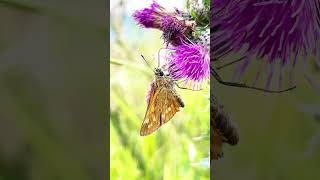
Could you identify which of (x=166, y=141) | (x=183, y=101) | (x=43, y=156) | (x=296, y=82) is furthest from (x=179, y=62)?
(x=43, y=156)

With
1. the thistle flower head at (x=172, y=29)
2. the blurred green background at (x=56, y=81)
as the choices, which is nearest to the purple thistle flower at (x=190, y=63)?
the thistle flower head at (x=172, y=29)

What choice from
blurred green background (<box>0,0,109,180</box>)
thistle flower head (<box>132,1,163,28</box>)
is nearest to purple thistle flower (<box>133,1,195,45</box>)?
thistle flower head (<box>132,1,163,28</box>)

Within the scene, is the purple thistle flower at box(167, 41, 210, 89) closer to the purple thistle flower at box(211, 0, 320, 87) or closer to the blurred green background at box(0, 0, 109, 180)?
the purple thistle flower at box(211, 0, 320, 87)

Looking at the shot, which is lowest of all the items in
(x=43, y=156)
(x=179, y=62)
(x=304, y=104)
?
(x=43, y=156)

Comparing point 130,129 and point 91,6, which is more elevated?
point 91,6

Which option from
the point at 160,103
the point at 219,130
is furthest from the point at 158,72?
the point at 219,130

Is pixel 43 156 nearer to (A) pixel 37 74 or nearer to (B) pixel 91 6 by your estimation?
(A) pixel 37 74

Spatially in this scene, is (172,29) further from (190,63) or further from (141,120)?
(141,120)
